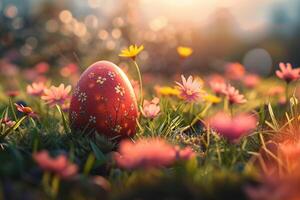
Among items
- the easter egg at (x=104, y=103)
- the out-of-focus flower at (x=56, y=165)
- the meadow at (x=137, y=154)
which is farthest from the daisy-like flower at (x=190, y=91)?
the out-of-focus flower at (x=56, y=165)

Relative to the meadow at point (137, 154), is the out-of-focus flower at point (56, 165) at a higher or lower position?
higher

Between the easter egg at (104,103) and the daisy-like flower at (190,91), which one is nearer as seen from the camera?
the easter egg at (104,103)

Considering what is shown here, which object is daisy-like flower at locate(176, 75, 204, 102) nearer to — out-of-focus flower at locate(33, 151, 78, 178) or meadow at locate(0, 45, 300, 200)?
meadow at locate(0, 45, 300, 200)

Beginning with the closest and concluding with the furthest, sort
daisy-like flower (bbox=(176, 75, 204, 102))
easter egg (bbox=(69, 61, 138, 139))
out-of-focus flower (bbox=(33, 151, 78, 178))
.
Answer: out-of-focus flower (bbox=(33, 151, 78, 178)) < easter egg (bbox=(69, 61, 138, 139)) < daisy-like flower (bbox=(176, 75, 204, 102))

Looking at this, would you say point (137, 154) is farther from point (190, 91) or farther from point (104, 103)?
point (190, 91)

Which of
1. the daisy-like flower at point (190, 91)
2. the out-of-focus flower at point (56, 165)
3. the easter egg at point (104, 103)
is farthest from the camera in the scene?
the daisy-like flower at point (190, 91)

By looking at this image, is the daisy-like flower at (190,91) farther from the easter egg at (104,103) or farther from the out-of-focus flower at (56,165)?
the out-of-focus flower at (56,165)

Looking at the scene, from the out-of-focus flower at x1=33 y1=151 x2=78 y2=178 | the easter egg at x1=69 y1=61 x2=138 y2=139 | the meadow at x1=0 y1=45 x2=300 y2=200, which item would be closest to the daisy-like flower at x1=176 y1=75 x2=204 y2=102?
the meadow at x1=0 y1=45 x2=300 y2=200

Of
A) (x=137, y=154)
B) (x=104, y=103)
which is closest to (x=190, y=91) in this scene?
(x=104, y=103)

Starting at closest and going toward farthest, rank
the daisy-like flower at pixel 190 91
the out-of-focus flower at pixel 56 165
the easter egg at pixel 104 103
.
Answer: the out-of-focus flower at pixel 56 165 → the easter egg at pixel 104 103 → the daisy-like flower at pixel 190 91
